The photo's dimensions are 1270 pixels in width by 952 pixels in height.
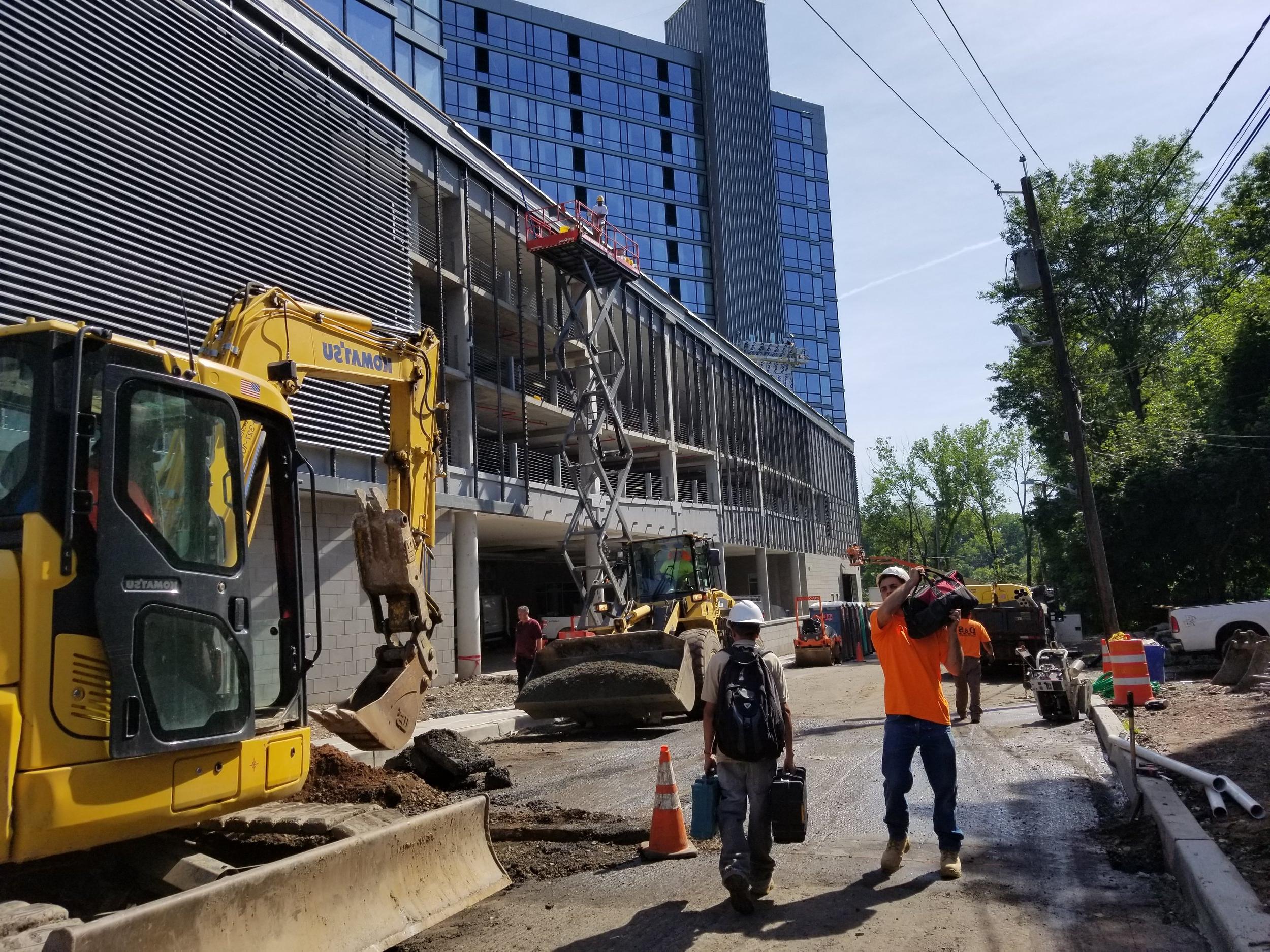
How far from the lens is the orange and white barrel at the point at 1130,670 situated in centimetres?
812

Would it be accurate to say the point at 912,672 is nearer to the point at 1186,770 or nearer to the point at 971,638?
the point at 1186,770

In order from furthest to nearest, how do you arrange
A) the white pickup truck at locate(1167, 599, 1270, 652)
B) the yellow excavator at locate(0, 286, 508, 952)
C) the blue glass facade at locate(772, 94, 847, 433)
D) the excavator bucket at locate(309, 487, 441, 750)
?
the blue glass facade at locate(772, 94, 847, 433) → the white pickup truck at locate(1167, 599, 1270, 652) → the excavator bucket at locate(309, 487, 441, 750) → the yellow excavator at locate(0, 286, 508, 952)

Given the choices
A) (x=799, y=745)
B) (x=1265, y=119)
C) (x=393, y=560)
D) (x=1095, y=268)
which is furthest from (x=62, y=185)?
(x=1095, y=268)

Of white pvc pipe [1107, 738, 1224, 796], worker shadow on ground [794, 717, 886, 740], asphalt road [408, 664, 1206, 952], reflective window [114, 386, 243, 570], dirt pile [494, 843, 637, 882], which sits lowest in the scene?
asphalt road [408, 664, 1206, 952]

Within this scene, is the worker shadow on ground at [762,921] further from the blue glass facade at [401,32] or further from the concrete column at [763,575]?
the concrete column at [763,575]

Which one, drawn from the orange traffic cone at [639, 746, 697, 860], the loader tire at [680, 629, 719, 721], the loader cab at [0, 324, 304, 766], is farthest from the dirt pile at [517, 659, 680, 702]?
the loader cab at [0, 324, 304, 766]

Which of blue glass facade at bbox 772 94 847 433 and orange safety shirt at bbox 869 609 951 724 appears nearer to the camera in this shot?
orange safety shirt at bbox 869 609 951 724

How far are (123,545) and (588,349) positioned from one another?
2477cm

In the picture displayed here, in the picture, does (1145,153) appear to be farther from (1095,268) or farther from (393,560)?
(393,560)

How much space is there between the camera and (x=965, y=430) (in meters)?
82.4

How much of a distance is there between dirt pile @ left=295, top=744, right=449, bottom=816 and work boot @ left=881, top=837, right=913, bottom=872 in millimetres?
3586

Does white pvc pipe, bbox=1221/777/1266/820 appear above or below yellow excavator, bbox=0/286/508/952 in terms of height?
below

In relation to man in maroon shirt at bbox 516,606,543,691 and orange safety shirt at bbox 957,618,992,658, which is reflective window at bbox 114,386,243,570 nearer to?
orange safety shirt at bbox 957,618,992,658

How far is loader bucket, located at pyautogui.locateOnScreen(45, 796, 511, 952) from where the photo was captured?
3729mm
